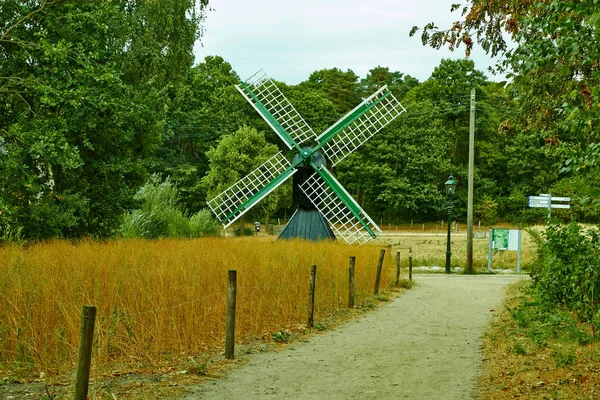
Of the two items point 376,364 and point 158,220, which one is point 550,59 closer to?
point 376,364

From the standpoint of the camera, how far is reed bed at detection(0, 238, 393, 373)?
26.3 feet

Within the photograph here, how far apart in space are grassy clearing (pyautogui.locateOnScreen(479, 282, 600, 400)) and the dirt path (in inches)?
11.4

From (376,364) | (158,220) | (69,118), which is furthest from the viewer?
(158,220)

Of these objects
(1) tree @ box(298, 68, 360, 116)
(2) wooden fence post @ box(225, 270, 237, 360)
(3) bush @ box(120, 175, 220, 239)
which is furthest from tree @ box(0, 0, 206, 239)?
(1) tree @ box(298, 68, 360, 116)

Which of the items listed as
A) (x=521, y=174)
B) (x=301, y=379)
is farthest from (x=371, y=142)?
(x=301, y=379)

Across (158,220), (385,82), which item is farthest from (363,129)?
(385,82)

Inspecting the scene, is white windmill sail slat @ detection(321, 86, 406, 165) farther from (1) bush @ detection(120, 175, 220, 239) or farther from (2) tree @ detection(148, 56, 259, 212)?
(2) tree @ detection(148, 56, 259, 212)

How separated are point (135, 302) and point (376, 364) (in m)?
3.18

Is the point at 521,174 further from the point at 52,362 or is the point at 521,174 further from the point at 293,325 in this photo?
the point at 52,362

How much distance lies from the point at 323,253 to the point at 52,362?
10.1 m

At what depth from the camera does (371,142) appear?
6294 centimetres

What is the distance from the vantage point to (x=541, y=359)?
861cm

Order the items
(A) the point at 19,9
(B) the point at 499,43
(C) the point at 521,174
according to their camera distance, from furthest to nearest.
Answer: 1. (C) the point at 521,174
2. (A) the point at 19,9
3. (B) the point at 499,43

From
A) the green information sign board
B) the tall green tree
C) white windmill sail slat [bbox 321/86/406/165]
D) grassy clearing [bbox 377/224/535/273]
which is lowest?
grassy clearing [bbox 377/224/535/273]
